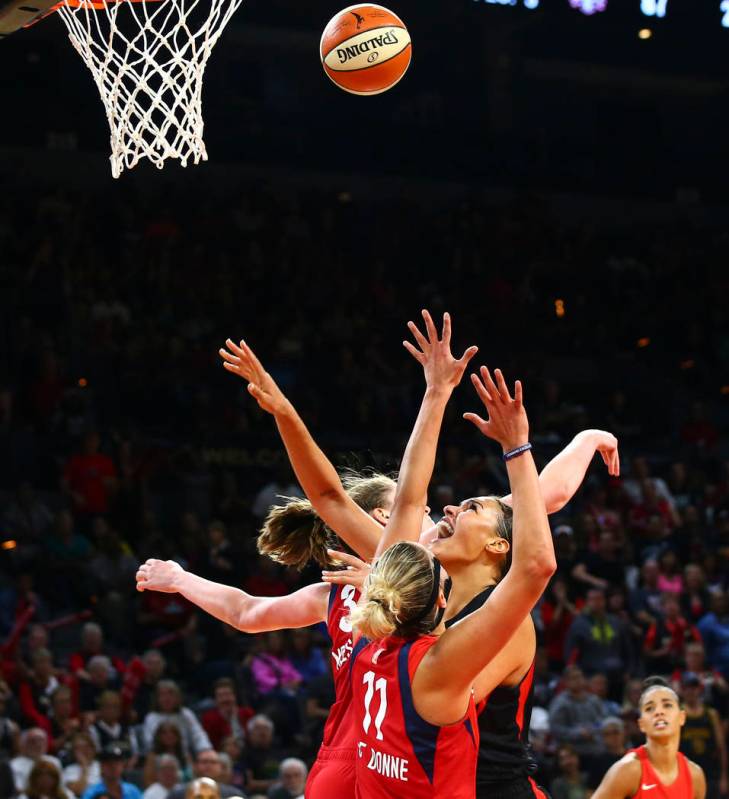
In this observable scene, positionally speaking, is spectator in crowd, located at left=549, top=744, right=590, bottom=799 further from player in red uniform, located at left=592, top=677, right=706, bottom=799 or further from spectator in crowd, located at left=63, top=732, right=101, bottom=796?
player in red uniform, located at left=592, top=677, right=706, bottom=799

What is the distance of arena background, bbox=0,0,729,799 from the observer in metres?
9.83

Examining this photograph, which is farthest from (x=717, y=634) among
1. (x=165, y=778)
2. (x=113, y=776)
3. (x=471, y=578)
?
(x=471, y=578)

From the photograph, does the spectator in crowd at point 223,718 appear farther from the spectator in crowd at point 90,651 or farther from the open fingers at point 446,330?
the open fingers at point 446,330

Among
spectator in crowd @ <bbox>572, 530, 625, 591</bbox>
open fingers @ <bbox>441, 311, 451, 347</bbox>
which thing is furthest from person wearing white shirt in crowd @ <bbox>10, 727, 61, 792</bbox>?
open fingers @ <bbox>441, 311, 451, 347</bbox>

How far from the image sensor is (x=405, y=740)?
9.72 ft

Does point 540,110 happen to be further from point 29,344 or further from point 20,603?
point 20,603

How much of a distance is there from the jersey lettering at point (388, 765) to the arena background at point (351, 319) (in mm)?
4747

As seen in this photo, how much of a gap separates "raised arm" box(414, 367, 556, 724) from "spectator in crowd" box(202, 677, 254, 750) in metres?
6.17

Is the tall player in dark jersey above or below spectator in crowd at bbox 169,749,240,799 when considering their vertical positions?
above

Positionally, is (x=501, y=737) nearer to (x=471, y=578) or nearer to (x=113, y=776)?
(x=471, y=578)

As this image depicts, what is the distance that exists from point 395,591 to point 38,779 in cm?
529

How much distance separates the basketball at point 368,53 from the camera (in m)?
5.28

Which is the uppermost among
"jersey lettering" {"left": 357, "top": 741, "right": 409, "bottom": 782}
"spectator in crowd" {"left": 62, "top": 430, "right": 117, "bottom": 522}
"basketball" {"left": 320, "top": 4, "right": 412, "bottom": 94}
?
"basketball" {"left": 320, "top": 4, "right": 412, "bottom": 94}

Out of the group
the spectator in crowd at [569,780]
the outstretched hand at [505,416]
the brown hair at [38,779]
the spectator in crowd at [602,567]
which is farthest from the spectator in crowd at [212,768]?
the outstretched hand at [505,416]
